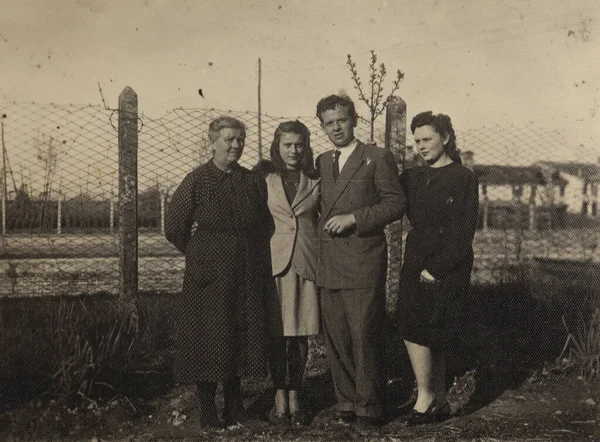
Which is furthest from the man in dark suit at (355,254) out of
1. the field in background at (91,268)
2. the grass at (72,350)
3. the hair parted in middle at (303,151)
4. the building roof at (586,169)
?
the building roof at (586,169)

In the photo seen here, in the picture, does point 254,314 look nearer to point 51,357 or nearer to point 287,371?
point 287,371

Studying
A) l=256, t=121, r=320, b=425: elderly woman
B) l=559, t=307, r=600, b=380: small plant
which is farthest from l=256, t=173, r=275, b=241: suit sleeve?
l=559, t=307, r=600, b=380: small plant

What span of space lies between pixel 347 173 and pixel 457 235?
2.42ft

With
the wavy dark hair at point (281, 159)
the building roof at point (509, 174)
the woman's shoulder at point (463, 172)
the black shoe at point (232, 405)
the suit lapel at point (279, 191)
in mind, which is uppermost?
the building roof at point (509, 174)

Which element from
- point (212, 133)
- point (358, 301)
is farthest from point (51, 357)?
point (358, 301)

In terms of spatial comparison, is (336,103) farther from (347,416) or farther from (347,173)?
(347,416)

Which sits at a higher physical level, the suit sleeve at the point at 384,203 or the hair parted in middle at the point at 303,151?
the hair parted in middle at the point at 303,151

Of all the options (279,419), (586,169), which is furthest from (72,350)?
(586,169)

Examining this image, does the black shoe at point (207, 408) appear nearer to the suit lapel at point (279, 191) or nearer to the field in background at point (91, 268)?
the suit lapel at point (279, 191)

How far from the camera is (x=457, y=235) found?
11.2ft

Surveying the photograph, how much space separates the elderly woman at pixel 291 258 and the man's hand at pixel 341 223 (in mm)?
191

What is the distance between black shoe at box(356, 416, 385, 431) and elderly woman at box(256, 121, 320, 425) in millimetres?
346

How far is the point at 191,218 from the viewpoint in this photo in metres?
3.46

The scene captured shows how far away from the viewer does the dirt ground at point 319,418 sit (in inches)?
133
